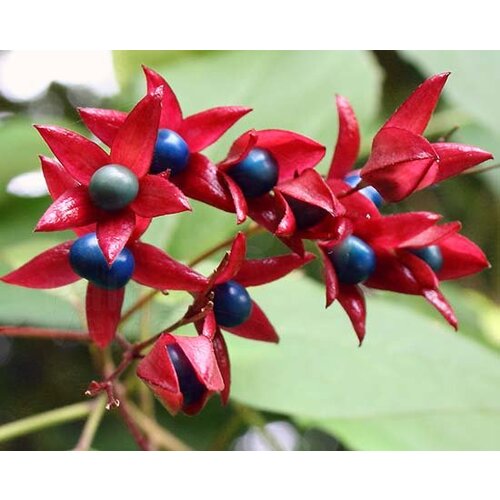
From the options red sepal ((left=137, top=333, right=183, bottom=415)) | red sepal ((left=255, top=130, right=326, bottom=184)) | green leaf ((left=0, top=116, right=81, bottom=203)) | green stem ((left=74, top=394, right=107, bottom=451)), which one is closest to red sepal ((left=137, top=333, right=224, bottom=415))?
red sepal ((left=137, top=333, right=183, bottom=415))

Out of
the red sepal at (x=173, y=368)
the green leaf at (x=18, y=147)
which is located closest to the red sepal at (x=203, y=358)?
the red sepal at (x=173, y=368)

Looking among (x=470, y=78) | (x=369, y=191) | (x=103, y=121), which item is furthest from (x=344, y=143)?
(x=470, y=78)

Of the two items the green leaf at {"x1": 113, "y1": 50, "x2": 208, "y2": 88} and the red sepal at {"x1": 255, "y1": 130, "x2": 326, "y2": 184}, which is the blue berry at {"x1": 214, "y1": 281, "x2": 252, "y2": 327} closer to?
the red sepal at {"x1": 255, "y1": 130, "x2": 326, "y2": 184}

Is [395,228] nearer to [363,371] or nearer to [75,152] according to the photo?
[75,152]

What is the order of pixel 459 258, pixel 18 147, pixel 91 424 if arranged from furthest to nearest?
1. pixel 18 147
2. pixel 91 424
3. pixel 459 258

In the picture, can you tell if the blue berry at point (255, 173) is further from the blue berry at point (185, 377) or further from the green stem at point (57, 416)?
the green stem at point (57, 416)

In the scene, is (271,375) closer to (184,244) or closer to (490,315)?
(184,244)
